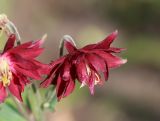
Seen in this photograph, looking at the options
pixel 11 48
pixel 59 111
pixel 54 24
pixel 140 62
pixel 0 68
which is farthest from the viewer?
pixel 54 24

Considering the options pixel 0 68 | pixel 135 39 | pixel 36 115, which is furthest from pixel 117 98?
pixel 0 68

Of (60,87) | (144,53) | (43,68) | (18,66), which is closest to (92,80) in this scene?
(60,87)

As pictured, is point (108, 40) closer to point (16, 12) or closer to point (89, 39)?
point (89, 39)

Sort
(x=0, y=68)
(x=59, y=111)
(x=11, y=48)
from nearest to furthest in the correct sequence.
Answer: (x=11, y=48)
(x=0, y=68)
(x=59, y=111)

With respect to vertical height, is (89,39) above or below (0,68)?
below

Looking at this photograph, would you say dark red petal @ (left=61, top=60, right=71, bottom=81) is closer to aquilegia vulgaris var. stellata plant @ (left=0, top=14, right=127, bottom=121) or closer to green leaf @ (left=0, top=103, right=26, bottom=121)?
aquilegia vulgaris var. stellata plant @ (left=0, top=14, right=127, bottom=121)

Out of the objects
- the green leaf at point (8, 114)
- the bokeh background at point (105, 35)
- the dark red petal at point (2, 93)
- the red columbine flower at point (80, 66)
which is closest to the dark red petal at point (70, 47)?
the red columbine flower at point (80, 66)
